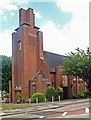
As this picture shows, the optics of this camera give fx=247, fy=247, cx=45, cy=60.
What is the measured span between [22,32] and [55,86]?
1072cm

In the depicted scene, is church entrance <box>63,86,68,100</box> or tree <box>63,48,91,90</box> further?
church entrance <box>63,86,68,100</box>

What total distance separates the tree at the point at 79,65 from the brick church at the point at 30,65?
2.51 metres

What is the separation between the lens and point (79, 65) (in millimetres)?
38906

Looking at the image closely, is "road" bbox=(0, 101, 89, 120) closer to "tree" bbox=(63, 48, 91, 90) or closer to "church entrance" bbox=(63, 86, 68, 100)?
"tree" bbox=(63, 48, 91, 90)

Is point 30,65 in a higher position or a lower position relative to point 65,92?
higher

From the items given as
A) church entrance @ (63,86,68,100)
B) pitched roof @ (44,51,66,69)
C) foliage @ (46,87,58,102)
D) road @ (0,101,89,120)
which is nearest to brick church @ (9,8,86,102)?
church entrance @ (63,86,68,100)

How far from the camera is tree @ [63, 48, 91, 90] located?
3875 centimetres

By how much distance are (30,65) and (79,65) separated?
8.09 m

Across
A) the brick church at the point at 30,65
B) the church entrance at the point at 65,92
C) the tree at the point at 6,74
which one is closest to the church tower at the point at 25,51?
the brick church at the point at 30,65

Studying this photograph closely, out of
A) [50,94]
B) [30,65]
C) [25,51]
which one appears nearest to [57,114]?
[50,94]

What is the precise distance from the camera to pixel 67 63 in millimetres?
41031

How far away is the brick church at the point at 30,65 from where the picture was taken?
3975 cm

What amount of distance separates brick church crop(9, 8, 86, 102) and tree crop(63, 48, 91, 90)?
2.51 metres

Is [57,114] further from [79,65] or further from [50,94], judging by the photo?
[79,65]
